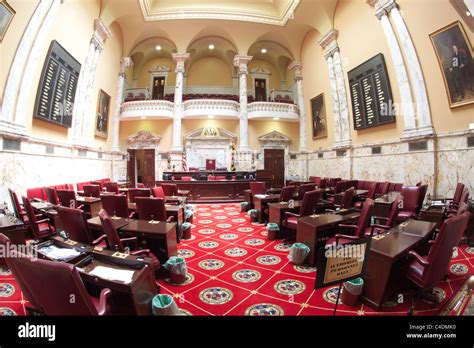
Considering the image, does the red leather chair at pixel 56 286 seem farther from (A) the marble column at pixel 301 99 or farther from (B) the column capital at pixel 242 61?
(B) the column capital at pixel 242 61

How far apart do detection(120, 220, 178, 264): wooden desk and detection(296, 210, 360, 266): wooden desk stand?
6.39 ft

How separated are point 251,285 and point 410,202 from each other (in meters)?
4.34

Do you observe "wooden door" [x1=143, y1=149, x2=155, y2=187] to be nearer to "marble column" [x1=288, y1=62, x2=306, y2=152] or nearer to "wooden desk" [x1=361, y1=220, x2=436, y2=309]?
"marble column" [x1=288, y1=62, x2=306, y2=152]

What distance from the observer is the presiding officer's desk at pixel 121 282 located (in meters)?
1.52

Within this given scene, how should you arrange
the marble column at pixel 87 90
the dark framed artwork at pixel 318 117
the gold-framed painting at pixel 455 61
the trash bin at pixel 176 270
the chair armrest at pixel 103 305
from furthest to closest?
the dark framed artwork at pixel 318 117
the marble column at pixel 87 90
the gold-framed painting at pixel 455 61
the trash bin at pixel 176 270
the chair armrest at pixel 103 305

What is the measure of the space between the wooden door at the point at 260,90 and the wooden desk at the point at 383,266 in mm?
13695

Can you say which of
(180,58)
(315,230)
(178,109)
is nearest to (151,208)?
(315,230)

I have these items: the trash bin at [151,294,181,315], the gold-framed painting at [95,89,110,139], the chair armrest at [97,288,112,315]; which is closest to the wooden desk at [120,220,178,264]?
the trash bin at [151,294,181,315]

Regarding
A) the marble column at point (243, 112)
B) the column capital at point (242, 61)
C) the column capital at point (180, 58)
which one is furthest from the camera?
the marble column at point (243, 112)

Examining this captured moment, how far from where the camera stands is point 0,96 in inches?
199

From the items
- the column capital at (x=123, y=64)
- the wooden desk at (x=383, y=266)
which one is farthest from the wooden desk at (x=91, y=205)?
the column capital at (x=123, y=64)

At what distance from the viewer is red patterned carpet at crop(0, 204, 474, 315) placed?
7.06ft
